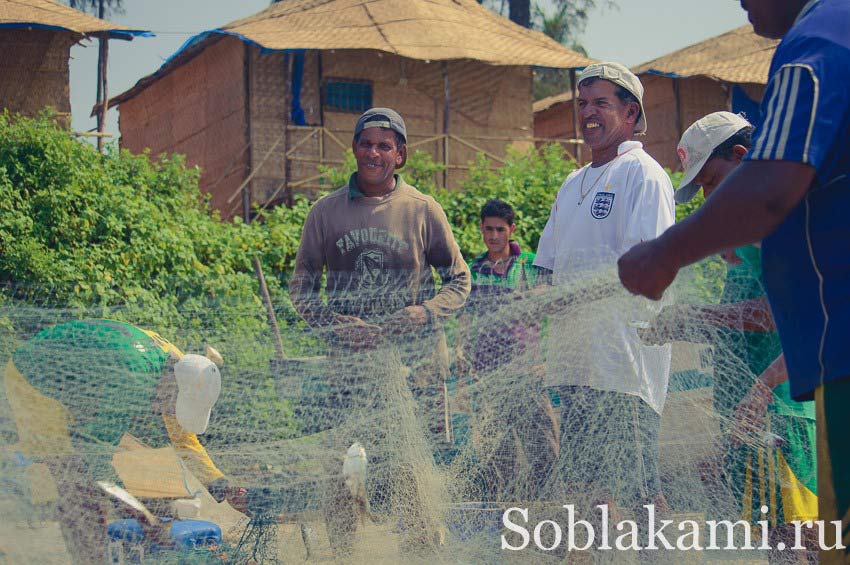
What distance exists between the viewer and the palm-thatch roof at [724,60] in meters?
15.2

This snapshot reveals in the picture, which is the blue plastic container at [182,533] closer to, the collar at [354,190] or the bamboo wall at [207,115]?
the collar at [354,190]

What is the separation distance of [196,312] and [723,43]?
15.2 meters

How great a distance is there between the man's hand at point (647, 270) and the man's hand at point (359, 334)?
1649 mm

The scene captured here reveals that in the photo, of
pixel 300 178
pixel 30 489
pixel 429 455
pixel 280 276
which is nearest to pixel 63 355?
pixel 30 489

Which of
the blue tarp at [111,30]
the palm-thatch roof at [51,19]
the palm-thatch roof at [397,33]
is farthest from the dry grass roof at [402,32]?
the palm-thatch roof at [51,19]

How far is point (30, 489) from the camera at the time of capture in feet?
10.1

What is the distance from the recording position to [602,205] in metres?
3.15

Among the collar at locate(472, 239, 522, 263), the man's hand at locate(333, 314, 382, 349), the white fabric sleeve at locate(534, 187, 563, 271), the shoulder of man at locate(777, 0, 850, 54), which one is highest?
the shoulder of man at locate(777, 0, 850, 54)

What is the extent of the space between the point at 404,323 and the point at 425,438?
0.43m

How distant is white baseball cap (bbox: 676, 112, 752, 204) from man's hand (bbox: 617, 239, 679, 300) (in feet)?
4.20

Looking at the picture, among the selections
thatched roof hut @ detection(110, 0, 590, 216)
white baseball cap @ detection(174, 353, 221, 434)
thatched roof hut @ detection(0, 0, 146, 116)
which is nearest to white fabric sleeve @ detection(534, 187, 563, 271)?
white baseball cap @ detection(174, 353, 221, 434)

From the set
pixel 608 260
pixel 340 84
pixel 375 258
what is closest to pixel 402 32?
pixel 340 84

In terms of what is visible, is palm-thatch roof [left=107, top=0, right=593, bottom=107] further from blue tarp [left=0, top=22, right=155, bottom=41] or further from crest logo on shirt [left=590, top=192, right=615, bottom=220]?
crest logo on shirt [left=590, top=192, right=615, bottom=220]

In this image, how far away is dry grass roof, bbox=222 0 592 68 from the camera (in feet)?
42.3
